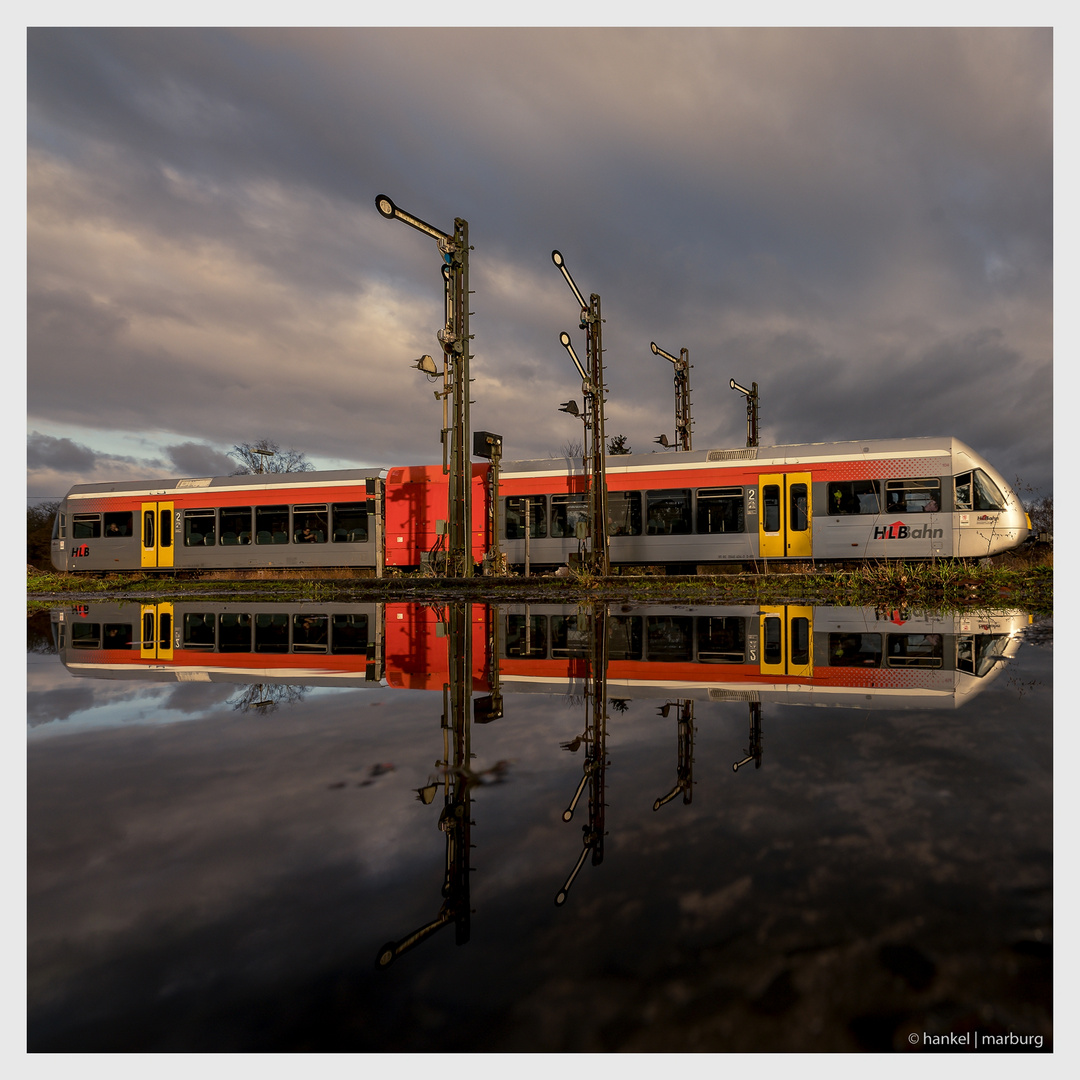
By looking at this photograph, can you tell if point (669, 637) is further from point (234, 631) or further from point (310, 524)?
point (310, 524)

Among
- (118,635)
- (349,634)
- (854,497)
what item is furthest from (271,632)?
(854,497)

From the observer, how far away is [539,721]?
2844 mm

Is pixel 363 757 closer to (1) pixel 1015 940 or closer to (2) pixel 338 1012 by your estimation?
(2) pixel 338 1012

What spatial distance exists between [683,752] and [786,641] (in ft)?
11.4

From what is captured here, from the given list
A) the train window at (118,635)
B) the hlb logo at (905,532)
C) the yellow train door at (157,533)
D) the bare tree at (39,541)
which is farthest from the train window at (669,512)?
the bare tree at (39,541)

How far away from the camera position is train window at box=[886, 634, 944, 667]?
13.3 feet

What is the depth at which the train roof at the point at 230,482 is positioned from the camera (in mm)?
19016

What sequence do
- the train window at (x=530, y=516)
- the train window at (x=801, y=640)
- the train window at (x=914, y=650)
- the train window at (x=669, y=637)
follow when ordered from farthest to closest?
1. the train window at (x=530, y=516)
2. the train window at (x=669, y=637)
3. the train window at (x=801, y=640)
4. the train window at (x=914, y=650)

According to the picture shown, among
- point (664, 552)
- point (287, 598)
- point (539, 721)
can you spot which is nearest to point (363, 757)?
point (539, 721)

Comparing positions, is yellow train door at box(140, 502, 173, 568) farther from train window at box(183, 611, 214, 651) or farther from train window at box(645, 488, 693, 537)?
train window at box(645, 488, 693, 537)

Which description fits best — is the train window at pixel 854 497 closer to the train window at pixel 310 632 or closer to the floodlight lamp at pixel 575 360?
the floodlight lamp at pixel 575 360

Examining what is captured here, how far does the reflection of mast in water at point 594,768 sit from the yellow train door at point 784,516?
12587 millimetres

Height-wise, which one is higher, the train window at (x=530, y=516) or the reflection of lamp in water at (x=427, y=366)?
the reflection of lamp in water at (x=427, y=366)

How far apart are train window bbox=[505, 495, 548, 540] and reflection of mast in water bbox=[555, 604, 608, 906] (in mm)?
13383
